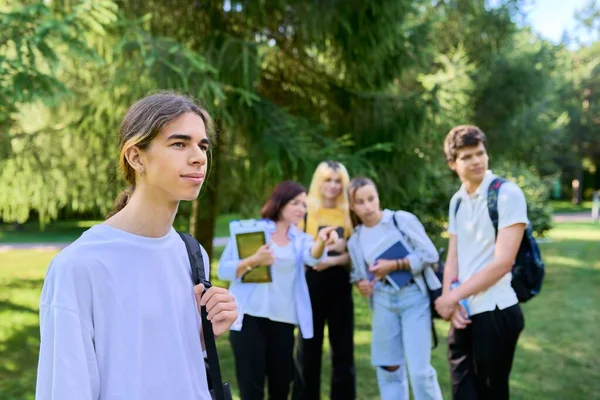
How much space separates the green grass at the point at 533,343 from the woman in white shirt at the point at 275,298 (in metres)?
1.46

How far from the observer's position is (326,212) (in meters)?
4.29

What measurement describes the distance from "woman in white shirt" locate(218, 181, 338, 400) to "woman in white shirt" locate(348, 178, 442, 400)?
32cm

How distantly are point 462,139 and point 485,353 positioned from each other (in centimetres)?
119

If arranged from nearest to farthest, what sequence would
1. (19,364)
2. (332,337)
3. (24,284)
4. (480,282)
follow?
(480,282)
(332,337)
(19,364)
(24,284)

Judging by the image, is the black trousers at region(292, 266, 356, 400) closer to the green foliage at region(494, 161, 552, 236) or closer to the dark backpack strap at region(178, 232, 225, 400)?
the dark backpack strap at region(178, 232, 225, 400)

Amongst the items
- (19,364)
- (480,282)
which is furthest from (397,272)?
(19,364)

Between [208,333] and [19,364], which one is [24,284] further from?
[208,333]

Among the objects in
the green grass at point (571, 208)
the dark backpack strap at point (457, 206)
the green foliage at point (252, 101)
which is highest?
the green foliage at point (252, 101)

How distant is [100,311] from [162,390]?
257mm

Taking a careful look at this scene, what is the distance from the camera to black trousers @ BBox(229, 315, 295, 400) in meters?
3.72

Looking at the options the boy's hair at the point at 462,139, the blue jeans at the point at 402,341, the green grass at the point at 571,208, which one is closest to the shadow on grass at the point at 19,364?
the blue jeans at the point at 402,341

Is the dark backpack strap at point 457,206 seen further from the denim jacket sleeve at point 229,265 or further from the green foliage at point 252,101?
the green foliage at point 252,101

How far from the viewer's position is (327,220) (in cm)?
426

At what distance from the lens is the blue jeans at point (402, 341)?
12.2ft
